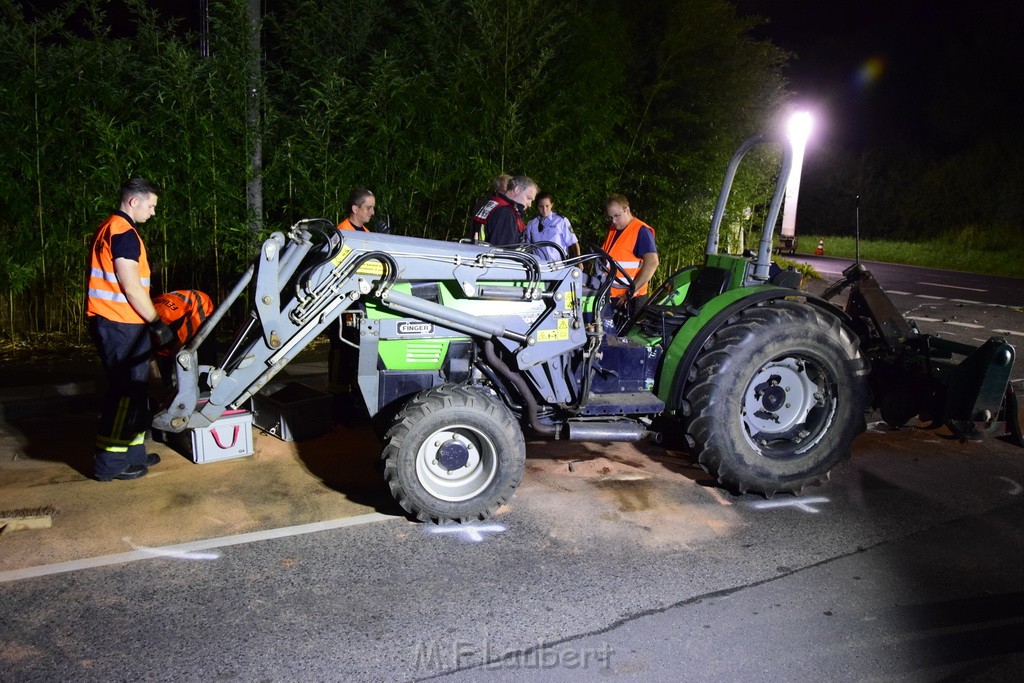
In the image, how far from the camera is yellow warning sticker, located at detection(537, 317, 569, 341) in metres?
4.61

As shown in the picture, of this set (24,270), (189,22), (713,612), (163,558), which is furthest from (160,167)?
(189,22)

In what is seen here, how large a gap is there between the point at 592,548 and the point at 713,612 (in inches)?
29.0

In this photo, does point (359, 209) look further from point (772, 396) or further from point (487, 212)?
point (772, 396)

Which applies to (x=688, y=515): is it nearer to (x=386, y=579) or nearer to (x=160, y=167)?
(x=386, y=579)

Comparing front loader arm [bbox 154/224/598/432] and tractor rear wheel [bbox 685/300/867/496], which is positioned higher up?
front loader arm [bbox 154/224/598/432]

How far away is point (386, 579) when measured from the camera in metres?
3.69

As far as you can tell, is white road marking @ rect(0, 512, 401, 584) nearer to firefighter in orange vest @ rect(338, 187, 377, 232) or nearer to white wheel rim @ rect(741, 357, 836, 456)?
white wheel rim @ rect(741, 357, 836, 456)

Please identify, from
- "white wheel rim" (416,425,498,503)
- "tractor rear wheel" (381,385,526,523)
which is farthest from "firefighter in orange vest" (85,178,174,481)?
"white wheel rim" (416,425,498,503)

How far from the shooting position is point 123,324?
479 cm

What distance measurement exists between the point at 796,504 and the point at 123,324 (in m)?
3.93

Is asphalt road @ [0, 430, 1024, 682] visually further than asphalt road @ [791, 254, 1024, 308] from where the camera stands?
No

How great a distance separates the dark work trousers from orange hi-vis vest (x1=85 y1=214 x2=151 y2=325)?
0.06m

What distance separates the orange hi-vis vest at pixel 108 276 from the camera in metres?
4.69

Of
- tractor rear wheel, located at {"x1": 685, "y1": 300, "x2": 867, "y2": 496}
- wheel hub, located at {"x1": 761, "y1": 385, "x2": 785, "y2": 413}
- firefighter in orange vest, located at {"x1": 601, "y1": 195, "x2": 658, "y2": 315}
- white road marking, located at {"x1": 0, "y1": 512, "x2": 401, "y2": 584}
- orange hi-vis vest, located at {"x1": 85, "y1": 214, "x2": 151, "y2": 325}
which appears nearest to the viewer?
white road marking, located at {"x1": 0, "y1": 512, "x2": 401, "y2": 584}
